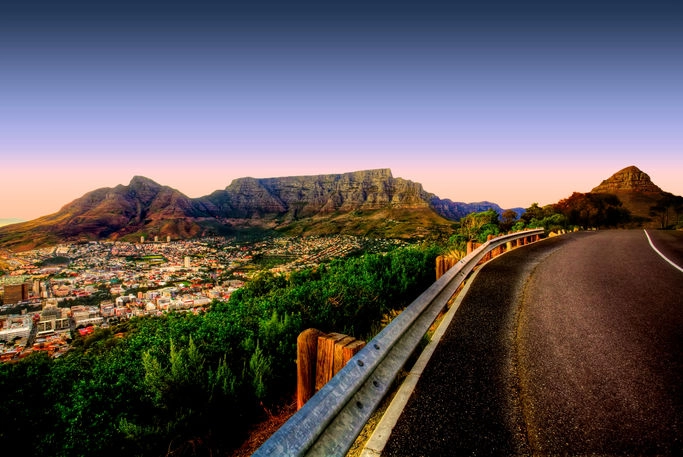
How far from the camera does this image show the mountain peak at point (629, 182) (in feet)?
566

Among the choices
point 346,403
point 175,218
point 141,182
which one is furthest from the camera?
point 141,182

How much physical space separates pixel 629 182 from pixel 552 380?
240m

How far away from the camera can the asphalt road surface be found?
2.01m

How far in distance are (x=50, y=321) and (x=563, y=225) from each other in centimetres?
3756

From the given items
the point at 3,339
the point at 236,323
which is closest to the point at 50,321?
the point at 3,339

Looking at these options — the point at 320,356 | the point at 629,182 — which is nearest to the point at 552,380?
the point at 320,356

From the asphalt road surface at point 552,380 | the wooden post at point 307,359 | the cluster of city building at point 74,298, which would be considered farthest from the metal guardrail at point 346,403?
the cluster of city building at point 74,298

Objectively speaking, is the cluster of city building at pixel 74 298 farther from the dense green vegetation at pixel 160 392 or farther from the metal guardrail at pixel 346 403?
the metal guardrail at pixel 346 403

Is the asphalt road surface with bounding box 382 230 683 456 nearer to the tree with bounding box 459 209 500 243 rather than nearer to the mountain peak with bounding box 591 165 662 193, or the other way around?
the tree with bounding box 459 209 500 243

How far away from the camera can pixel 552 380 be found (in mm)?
2889

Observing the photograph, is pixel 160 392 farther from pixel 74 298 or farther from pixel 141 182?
pixel 141 182

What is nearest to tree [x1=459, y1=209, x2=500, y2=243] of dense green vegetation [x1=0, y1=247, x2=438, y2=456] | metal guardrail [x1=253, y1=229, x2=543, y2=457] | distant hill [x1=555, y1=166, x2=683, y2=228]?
dense green vegetation [x1=0, y1=247, x2=438, y2=456]

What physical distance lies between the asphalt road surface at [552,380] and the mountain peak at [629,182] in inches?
8447

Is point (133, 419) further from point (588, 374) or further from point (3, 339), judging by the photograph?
point (3, 339)
